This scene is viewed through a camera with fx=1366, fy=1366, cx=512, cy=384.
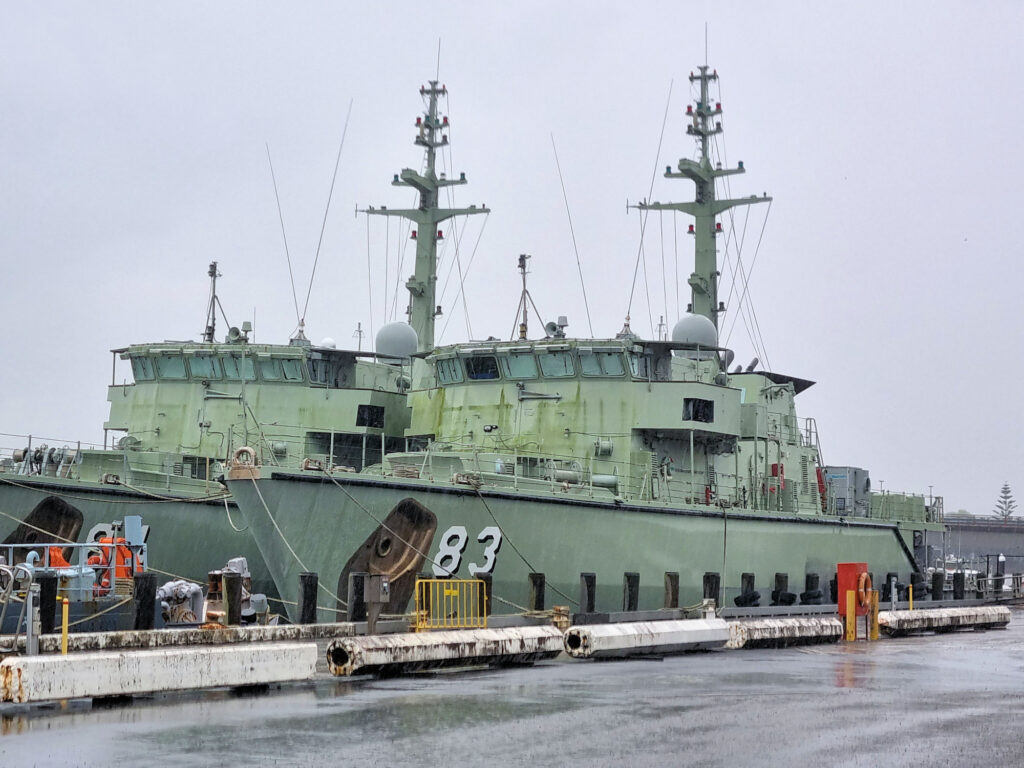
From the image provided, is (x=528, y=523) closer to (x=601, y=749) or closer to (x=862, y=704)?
(x=862, y=704)

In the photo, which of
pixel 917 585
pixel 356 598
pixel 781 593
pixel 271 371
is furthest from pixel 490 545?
pixel 917 585

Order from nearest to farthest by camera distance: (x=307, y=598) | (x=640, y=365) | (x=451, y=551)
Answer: (x=307, y=598) < (x=451, y=551) < (x=640, y=365)

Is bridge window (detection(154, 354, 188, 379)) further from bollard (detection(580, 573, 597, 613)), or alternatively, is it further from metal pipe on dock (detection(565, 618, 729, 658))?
metal pipe on dock (detection(565, 618, 729, 658))

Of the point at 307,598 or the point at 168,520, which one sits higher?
the point at 168,520

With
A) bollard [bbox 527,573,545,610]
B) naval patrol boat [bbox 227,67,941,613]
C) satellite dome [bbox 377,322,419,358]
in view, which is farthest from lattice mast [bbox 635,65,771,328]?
bollard [bbox 527,573,545,610]

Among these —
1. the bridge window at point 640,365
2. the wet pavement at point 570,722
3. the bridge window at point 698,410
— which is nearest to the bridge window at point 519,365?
the bridge window at point 640,365

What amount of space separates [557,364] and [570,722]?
14612mm

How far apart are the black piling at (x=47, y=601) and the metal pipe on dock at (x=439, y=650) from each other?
3.50m

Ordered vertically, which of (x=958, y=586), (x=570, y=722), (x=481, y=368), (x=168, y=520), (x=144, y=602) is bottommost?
(x=570, y=722)

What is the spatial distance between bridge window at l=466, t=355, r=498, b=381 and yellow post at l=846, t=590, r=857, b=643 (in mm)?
7928

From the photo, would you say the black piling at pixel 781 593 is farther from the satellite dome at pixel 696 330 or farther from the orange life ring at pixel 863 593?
the satellite dome at pixel 696 330

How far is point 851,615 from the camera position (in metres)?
20.9

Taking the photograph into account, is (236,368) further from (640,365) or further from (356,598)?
(356,598)

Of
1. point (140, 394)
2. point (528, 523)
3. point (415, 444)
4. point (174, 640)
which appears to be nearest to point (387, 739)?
point (174, 640)
